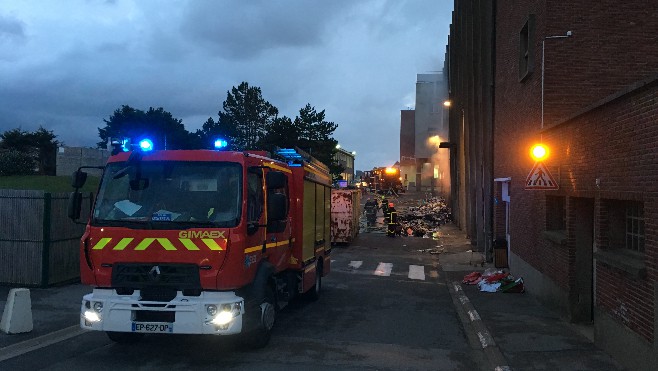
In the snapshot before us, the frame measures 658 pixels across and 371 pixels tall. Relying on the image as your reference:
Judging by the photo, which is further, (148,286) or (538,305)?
(538,305)

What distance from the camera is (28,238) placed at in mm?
12070

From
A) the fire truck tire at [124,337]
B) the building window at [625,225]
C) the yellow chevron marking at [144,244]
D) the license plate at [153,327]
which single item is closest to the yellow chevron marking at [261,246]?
the yellow chevron marking at [144,244]

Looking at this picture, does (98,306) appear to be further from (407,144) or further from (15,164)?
(407,144)

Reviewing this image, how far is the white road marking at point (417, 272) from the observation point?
17184 mm

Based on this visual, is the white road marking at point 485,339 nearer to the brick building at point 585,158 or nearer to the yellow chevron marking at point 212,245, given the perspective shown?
the brick building at point 585,158

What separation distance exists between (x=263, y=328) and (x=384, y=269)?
37.4 feet

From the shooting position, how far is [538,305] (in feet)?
38.8

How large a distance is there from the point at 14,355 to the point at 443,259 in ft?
54.2

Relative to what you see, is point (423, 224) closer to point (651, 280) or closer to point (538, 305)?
point (538, 305)

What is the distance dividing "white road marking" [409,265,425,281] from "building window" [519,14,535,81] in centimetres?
667

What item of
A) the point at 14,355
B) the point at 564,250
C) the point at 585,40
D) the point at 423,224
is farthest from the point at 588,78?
the point at 423,224

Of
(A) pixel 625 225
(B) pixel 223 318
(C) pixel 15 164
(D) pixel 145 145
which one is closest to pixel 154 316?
(B) pixel 223 318

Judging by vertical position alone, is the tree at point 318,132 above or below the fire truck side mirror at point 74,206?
above

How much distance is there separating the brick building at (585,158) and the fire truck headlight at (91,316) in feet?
21.5
